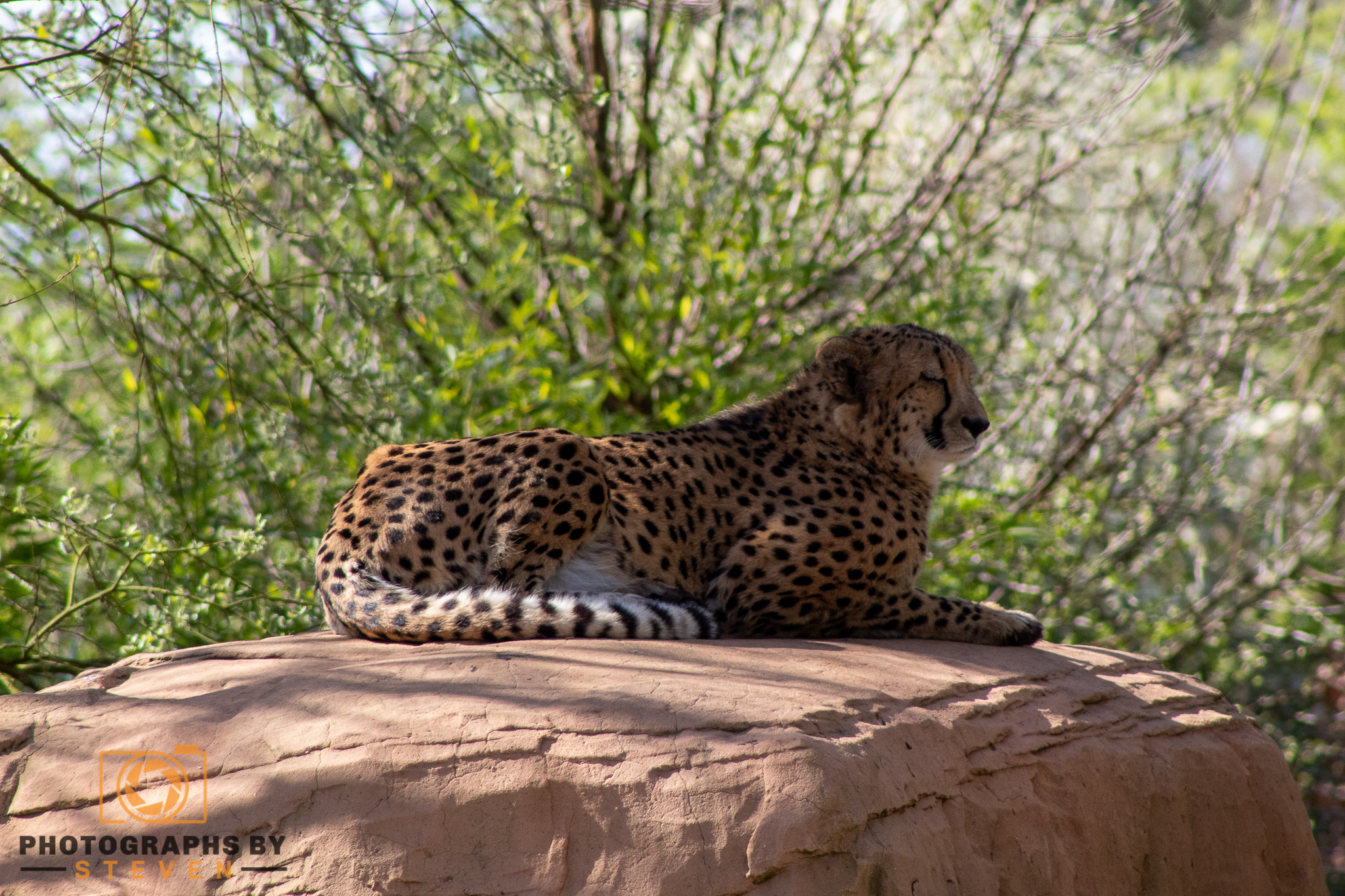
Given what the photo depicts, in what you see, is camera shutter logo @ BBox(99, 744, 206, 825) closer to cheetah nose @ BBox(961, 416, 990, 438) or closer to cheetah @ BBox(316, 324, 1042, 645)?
cheetah @ BBox(316, 324, 1042, 645)

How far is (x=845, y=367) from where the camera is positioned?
498 centimetres

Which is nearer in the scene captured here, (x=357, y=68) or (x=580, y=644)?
(x=580, y=644)

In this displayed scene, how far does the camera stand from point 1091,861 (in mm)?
3424

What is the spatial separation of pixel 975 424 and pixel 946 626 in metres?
0.90

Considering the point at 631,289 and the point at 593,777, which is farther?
the point at 631,289

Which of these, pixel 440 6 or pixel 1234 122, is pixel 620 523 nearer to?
pixel 440 6

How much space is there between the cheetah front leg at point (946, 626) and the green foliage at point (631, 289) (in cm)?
179

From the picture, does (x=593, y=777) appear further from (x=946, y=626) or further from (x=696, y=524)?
(x=946, y=626)

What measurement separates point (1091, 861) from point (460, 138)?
4.88 metres

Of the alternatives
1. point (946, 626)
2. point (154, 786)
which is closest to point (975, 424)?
point (946, 626)

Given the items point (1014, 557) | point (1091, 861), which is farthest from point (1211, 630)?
point (1091, 861)

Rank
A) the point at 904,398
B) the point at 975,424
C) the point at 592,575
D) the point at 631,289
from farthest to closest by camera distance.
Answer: the point at 631,289 → the point at 904,398 → the point at 975,424 → the point at 592,575

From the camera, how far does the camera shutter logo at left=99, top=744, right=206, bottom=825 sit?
268cm

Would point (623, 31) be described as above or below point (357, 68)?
above
